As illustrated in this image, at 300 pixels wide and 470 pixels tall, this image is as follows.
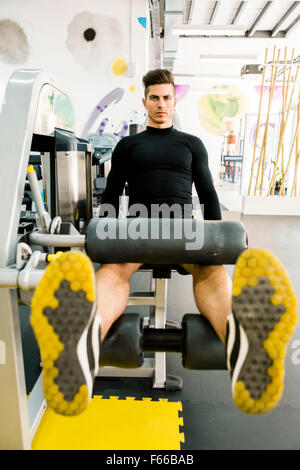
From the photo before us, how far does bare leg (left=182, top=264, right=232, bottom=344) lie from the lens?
0.87 m

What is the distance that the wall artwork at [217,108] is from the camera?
10227 millimetres

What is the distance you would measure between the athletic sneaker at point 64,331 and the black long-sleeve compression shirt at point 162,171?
84cm

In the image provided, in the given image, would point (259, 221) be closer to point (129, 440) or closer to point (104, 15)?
point (104, 15)

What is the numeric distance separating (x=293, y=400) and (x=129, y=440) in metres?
0.79

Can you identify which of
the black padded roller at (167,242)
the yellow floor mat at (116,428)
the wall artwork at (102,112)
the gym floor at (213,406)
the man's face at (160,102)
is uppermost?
the wall artwork at (102,112)

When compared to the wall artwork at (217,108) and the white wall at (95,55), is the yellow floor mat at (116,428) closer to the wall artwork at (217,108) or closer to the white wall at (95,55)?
the white wall at (95,55)

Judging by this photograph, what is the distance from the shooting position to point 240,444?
4.25 feet

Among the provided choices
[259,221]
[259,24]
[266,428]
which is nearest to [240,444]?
[266,428]

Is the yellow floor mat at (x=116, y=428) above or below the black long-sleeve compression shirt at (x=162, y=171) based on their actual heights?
below

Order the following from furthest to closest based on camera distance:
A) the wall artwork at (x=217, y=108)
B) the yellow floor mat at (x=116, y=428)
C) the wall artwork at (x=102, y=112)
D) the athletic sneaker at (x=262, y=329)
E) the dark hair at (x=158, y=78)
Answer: the wall artwork at (x=217, y=108)
the wall artwork at (x=102, y=112)
the dark hair at (x=158, y=78)
the yellow floor mat at (x=116, y=428)
the athletic sneaker at (x=262, y=329)

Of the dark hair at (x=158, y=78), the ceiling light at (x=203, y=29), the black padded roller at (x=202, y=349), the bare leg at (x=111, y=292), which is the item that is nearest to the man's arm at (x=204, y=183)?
the dark hair at (x=158, y=78)

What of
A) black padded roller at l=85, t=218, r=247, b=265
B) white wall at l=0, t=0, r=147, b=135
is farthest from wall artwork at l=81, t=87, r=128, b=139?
black padded roller at l=85, t=218, r=247, b=265

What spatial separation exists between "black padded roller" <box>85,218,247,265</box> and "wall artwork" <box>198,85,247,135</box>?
10.1 metres

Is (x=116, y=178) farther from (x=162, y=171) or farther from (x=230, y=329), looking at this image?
(x=230, y=329)
